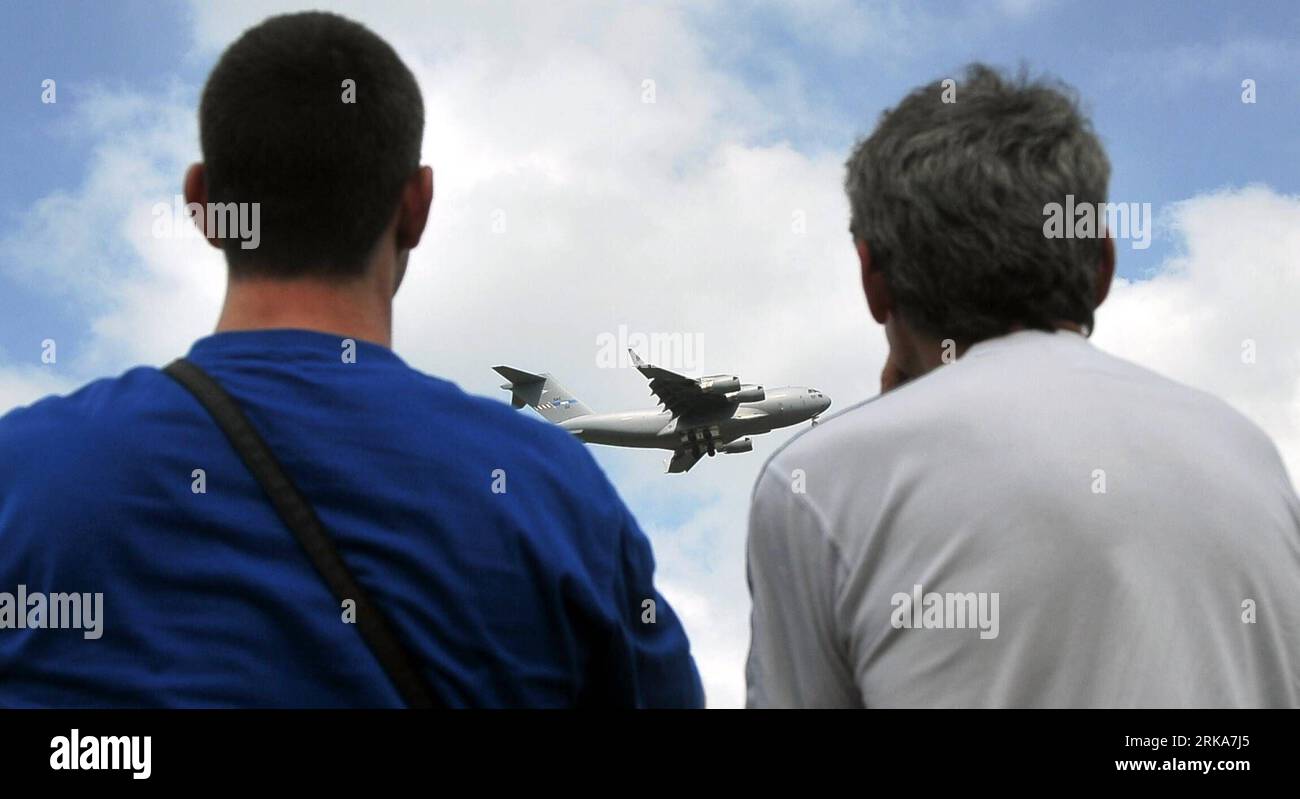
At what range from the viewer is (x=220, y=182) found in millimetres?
2887

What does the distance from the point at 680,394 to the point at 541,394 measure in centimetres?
1436

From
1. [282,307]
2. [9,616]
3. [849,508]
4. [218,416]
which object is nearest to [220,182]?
[282,307]

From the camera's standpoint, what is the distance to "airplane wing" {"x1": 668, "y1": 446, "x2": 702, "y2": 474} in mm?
45325

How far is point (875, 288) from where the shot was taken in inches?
122

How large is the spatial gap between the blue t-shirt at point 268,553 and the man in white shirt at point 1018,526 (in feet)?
1.79

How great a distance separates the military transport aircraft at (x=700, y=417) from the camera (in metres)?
41.4

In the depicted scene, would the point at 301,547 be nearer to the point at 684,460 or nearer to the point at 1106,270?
the point at 1106,270

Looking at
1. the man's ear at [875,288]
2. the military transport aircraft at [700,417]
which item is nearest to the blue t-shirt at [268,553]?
the man's ear at [875,288]

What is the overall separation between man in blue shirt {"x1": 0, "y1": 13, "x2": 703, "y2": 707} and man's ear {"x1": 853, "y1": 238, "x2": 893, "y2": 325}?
0.88 meters

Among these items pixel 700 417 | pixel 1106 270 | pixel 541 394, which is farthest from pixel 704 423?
pixel 1106 270
